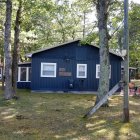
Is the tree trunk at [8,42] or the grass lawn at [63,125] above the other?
the tree trunk at [8,42]

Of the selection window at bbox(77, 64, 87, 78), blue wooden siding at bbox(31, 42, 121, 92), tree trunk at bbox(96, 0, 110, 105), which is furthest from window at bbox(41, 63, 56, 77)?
tree trunk at bbox(96, 0, 110, 105)

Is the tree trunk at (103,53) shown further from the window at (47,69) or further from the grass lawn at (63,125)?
the window at (47,69)

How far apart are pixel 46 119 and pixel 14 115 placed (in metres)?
1.44

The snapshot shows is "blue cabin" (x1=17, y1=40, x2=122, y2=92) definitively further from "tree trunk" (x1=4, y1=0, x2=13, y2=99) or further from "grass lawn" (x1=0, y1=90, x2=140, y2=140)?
"grass lawn" (x1=0, y1=90, x2=140, y2=140)

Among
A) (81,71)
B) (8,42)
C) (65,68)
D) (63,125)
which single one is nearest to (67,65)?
(65,68)

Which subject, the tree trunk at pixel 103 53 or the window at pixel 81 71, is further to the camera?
the window at pixel 81 71

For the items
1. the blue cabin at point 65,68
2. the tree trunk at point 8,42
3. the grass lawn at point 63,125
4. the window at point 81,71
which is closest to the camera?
the grass lawn at point 63,125

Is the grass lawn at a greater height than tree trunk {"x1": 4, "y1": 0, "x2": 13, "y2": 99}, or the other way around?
tree trunk {"x1": 4, "y1": 0, "x2": 13, "y2": 99}

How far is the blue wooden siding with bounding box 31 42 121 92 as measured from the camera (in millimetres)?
24234

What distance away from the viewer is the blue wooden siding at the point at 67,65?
2423cm

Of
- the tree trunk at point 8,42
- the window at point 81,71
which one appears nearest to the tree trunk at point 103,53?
the tree trunk at point 8,42

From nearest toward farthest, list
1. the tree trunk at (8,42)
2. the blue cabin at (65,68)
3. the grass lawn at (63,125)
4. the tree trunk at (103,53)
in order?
the grass lawn at (63,125)
the tree trunk at (103,53)
the tree trunk at (8,42)
the blue cabin at (65,68)

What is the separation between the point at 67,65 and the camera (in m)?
24.4

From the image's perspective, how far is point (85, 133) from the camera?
29.6 feet
